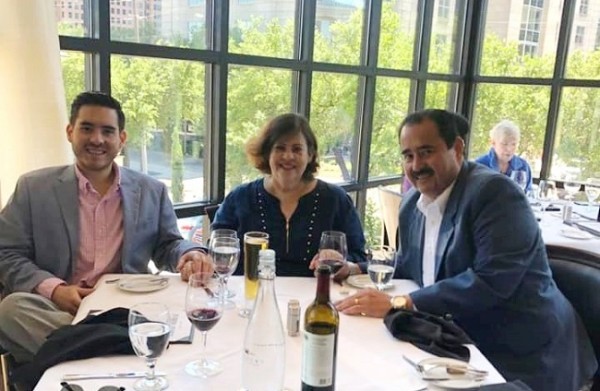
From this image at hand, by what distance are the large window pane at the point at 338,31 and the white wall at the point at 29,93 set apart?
89.0 inches

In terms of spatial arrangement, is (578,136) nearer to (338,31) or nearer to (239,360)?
(338,31)

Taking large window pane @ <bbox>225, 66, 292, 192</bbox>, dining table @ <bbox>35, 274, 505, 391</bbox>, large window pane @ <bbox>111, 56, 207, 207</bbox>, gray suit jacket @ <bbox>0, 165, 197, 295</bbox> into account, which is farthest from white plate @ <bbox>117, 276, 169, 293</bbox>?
large window pane @ <bbox>225, 66, 292, 192</bbox>

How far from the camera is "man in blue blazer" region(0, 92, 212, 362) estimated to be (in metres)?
1.97

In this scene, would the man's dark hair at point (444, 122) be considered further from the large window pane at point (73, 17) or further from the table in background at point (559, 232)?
the large window pane at point (73, 17)

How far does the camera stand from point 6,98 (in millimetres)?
2318

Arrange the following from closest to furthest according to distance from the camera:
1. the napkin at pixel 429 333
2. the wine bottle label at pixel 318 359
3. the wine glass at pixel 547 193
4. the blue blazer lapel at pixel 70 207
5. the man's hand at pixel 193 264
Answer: the wine bottle label at pixel 318 359 < the napkin at pixel 429 333 < the man's hand at pixel 193 264 < the blue blazer lapel at pixel 70 207 < the wine glass at pixel 547 193

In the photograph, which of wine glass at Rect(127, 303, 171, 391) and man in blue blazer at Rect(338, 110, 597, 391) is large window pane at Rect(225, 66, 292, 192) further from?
wine glass at Rect(127, 303, 171, 391)

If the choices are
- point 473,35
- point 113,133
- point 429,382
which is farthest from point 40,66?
point 473,35

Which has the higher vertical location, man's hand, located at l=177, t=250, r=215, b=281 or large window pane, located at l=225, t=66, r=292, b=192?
large window pane, located at l=225, t=66, r=292, b=192

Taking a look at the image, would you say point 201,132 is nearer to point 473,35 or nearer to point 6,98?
point 6,98

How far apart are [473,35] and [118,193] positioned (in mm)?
4866

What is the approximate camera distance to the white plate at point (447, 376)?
1.14 metres

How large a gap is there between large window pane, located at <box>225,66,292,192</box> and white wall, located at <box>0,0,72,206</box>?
140cm

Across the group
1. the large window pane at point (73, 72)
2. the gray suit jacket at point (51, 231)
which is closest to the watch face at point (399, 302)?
the gray suit jacket at point (51, 231)
